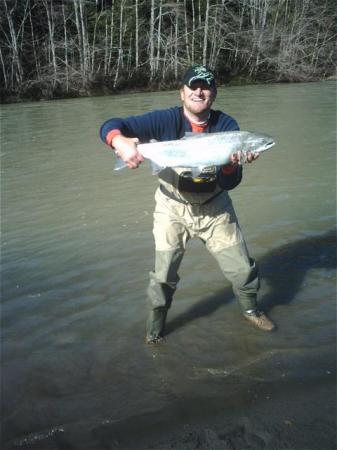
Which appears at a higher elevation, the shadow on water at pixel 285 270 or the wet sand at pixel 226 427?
the wet sand at pixel 226 427

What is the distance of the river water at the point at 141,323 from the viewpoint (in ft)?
10.6

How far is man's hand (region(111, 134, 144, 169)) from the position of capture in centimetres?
346

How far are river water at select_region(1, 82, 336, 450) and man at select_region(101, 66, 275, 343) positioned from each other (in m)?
0.54

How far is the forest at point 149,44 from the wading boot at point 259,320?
32.2 m

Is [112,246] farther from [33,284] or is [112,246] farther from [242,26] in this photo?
[242,26]

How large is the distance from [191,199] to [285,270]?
218cm

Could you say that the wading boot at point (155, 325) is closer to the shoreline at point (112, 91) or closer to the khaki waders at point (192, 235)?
the khaki waders at point (192, 235)

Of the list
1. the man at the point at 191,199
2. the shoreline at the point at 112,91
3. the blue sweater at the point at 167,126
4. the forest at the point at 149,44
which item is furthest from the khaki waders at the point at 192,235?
the forest at the point at 149,44

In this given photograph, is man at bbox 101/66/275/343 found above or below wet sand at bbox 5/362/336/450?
above

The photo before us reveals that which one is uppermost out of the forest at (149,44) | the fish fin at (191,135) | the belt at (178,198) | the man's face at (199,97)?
the man's face at (199,97)

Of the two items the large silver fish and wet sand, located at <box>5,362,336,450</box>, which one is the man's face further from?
wet sand, located at <box>5,362,336,450</box>

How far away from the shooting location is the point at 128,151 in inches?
136

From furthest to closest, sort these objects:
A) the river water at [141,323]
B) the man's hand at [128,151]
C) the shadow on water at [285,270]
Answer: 1. the shadow on water at [285,270]
2. the man's hand at [128,151]
3. the river water at [141,323]

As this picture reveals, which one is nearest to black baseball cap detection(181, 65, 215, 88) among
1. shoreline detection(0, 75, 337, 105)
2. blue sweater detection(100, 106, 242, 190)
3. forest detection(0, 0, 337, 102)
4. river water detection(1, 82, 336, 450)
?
blue sweater detection(100, 106, 242, 190)
